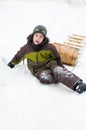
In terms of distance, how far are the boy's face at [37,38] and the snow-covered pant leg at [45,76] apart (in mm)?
347

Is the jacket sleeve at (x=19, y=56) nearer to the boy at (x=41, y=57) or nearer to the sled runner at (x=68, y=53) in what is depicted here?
the boy at (x=41, y=57)

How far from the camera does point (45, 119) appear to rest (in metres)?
2.95

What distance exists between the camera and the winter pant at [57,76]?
144 inches

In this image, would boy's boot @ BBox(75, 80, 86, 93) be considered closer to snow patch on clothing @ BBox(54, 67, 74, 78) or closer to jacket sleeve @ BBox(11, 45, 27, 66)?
snow patch on clothing @ BBox(54, 67, 74, 78)

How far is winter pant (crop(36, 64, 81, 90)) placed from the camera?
3654 mm

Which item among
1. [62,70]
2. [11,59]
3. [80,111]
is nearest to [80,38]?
[11,59]

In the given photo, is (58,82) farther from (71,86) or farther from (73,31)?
(73,31)

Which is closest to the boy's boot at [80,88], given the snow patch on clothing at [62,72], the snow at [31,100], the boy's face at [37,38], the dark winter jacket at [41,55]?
the snow at [31,100]

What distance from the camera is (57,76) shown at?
377cm

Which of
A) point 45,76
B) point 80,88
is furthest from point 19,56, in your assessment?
point 80,88

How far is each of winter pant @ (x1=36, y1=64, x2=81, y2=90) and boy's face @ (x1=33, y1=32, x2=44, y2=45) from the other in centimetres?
34

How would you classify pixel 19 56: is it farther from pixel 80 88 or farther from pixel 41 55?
pixel 80 88

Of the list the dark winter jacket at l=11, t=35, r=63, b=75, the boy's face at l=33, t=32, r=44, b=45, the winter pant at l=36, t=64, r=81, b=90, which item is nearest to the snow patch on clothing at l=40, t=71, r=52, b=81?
the winter pant at l=36, t=64, r=81, b=90

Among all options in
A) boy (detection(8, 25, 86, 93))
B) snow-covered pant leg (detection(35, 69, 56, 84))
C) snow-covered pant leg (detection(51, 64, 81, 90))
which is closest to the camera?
snow-covered pant leg (detection(51, 64, 81, 90))
